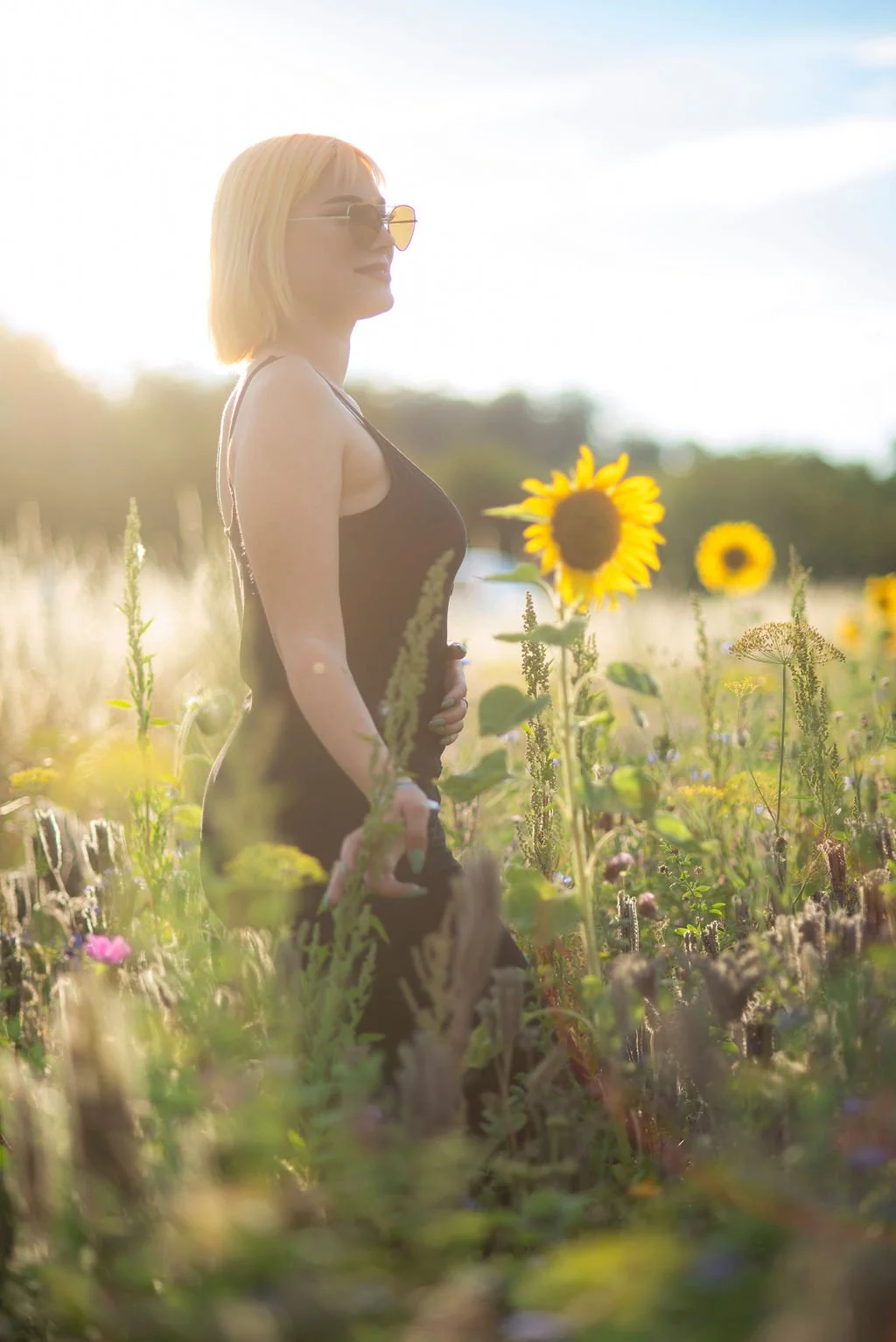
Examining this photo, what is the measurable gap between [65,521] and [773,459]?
20.3 meters

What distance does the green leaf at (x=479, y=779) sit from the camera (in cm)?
187

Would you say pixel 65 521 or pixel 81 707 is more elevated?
pixel 65 521

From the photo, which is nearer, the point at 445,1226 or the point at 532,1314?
the point at 532,1314

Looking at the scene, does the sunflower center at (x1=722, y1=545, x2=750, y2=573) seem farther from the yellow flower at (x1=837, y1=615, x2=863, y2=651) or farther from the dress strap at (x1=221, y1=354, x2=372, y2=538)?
the dress strap at (x1=221, y1=354, x2=372, y2=538)


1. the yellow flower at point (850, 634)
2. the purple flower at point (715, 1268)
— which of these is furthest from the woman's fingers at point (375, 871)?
the yellow flower at point (850, 634)

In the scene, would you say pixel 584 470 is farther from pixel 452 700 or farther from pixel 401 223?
pixel 401 223

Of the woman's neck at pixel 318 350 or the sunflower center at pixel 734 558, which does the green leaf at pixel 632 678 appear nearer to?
the woman's neck at pixel 318 350

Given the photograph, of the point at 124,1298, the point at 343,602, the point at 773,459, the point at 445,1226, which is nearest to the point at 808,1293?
the point at 445,1226

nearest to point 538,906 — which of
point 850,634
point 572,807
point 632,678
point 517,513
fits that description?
point 572,807

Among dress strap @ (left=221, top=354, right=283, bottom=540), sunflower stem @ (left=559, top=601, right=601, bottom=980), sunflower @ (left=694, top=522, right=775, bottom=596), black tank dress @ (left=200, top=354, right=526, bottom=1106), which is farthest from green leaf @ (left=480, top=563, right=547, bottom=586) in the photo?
sunflower @ (left=694, top=522, right=775, bottom=596)

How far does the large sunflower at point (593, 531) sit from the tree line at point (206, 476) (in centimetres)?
2173

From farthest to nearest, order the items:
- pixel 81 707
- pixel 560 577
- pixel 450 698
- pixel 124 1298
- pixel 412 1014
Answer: pixel 81 707 < pixel 450 698 < pixel 412 1014 < pixel 560 577 < pixel 124 1298

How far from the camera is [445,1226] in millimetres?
1128

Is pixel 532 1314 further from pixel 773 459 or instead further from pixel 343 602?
pixel 773 459
